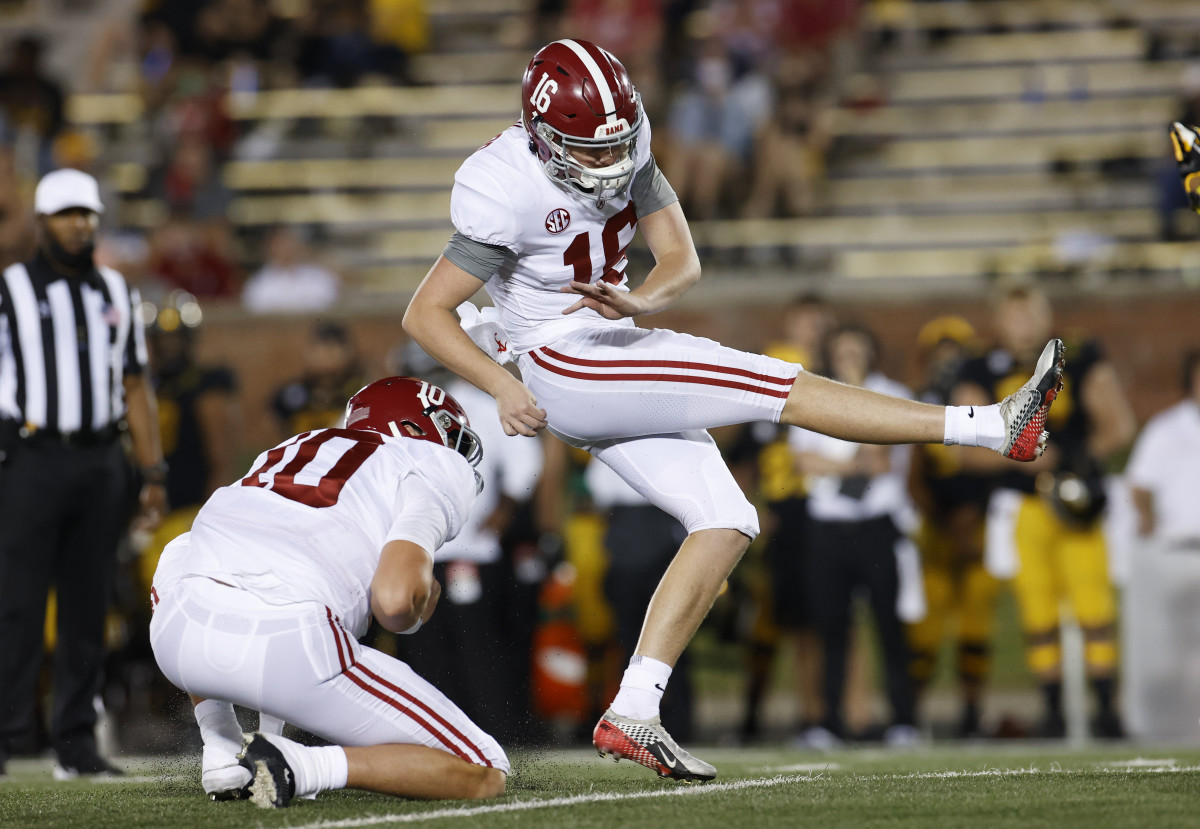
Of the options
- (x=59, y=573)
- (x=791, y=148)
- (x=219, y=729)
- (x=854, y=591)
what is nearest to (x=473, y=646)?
(x=854, y=591)

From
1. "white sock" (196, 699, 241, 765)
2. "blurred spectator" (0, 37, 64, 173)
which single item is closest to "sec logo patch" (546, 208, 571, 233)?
"white sock" (196, 699, 241, 765)

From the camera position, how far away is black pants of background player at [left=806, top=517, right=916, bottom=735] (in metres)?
6.51

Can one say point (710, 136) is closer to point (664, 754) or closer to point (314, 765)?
point (664, 754)

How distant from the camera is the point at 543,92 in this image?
3803mm

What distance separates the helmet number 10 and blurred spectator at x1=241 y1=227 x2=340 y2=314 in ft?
21.7

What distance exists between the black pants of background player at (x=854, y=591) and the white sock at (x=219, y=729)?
3282 millimetres

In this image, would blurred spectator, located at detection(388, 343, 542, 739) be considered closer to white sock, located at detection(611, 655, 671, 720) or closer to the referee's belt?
the referee's belt

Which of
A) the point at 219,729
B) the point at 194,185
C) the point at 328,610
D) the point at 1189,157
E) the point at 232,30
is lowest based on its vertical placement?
the point at 219,729

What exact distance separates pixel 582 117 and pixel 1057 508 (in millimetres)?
3630

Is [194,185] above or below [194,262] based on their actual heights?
above

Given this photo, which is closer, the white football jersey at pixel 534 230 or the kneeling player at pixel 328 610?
the kneeling player at pixel 328 610

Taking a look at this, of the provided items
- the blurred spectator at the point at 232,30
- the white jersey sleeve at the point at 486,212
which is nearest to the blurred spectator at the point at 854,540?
the white jersey sleeve at the point at 486,212

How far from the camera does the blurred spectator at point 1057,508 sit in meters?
6.50

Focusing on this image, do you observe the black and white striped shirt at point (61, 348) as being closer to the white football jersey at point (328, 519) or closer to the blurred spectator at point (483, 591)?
the blurred spectator at point (483, 591)
